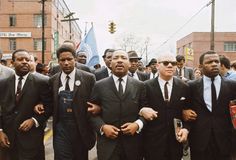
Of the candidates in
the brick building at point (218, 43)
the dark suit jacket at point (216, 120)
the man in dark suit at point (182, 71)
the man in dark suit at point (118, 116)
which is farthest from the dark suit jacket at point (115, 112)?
the brick building at point (218, 43)

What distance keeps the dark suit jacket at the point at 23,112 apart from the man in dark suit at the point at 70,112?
28 centimetres

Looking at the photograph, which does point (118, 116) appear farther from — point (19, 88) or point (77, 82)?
point (19, 88)

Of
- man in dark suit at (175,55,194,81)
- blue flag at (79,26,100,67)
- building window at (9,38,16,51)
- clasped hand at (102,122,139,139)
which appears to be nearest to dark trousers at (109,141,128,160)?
clasped hand at (102,122,139,139)

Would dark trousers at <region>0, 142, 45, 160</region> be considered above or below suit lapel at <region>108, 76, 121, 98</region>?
below

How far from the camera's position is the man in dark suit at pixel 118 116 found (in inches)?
183

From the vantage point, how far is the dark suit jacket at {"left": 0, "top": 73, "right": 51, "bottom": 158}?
5293 mm

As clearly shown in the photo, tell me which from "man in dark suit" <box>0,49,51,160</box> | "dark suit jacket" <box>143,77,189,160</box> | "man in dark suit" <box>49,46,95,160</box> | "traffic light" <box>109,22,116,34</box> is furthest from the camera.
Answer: "traffic light" <box>109,22,116,34</box>

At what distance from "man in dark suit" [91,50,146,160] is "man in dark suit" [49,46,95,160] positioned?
1.45 ft

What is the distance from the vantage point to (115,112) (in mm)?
4688

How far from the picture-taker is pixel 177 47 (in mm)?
86188

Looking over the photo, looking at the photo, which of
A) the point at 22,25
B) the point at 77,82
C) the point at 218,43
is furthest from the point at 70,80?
the point at 218,43

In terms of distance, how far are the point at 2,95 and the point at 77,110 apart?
1.19 meters

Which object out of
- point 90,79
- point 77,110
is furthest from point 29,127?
point 90,79

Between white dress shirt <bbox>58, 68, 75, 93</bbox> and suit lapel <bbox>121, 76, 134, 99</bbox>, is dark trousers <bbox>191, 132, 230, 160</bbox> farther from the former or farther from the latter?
white dress shirt <bbox>58, 68, 75, 93</bbox>
